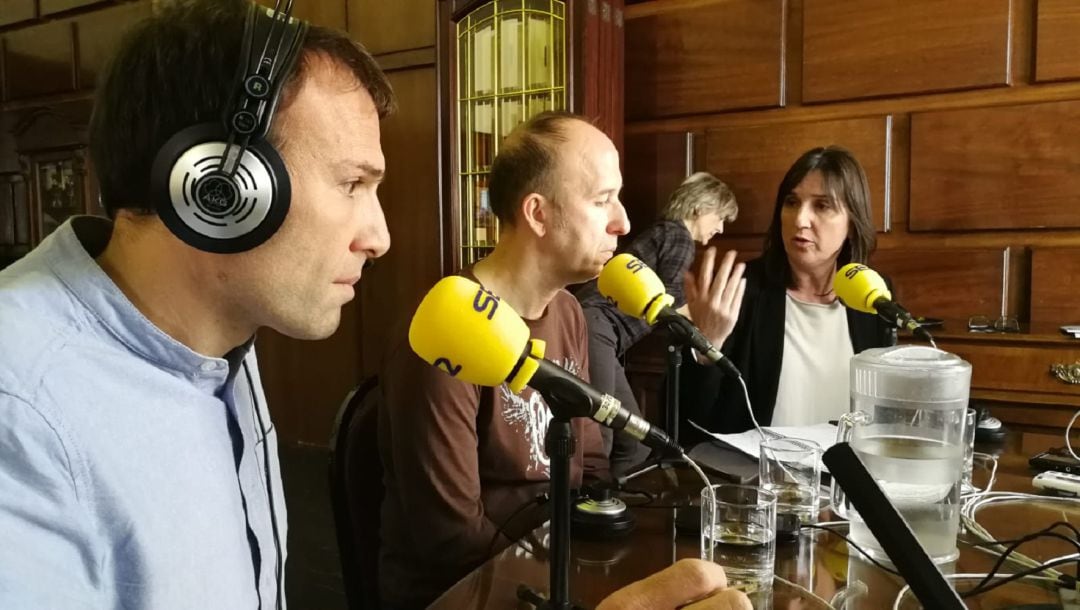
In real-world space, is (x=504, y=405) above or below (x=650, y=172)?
below

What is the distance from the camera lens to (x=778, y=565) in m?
0.95

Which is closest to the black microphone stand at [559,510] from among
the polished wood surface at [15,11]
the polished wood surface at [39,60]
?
the polished wood surface at [39,60]

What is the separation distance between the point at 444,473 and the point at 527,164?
0.75 metres

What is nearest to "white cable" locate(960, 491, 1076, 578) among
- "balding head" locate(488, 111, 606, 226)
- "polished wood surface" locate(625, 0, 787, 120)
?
"balding head" locate(488, 111, 606, 226)

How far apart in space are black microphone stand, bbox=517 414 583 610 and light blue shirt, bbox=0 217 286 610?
334 mm

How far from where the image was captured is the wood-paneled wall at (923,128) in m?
2.44

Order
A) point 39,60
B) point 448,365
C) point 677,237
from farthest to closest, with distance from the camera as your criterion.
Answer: point 39,60, point 677,237, point 448,365

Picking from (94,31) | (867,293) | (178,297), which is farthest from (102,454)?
(94,31)

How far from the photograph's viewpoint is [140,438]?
27.8 inches

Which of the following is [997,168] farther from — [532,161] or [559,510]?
[559,510]

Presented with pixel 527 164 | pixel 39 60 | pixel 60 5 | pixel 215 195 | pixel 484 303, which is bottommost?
pixel 484 303

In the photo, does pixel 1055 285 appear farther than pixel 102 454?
Yes

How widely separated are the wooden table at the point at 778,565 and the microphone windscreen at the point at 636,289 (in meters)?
0.34

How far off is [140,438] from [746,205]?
259cm
